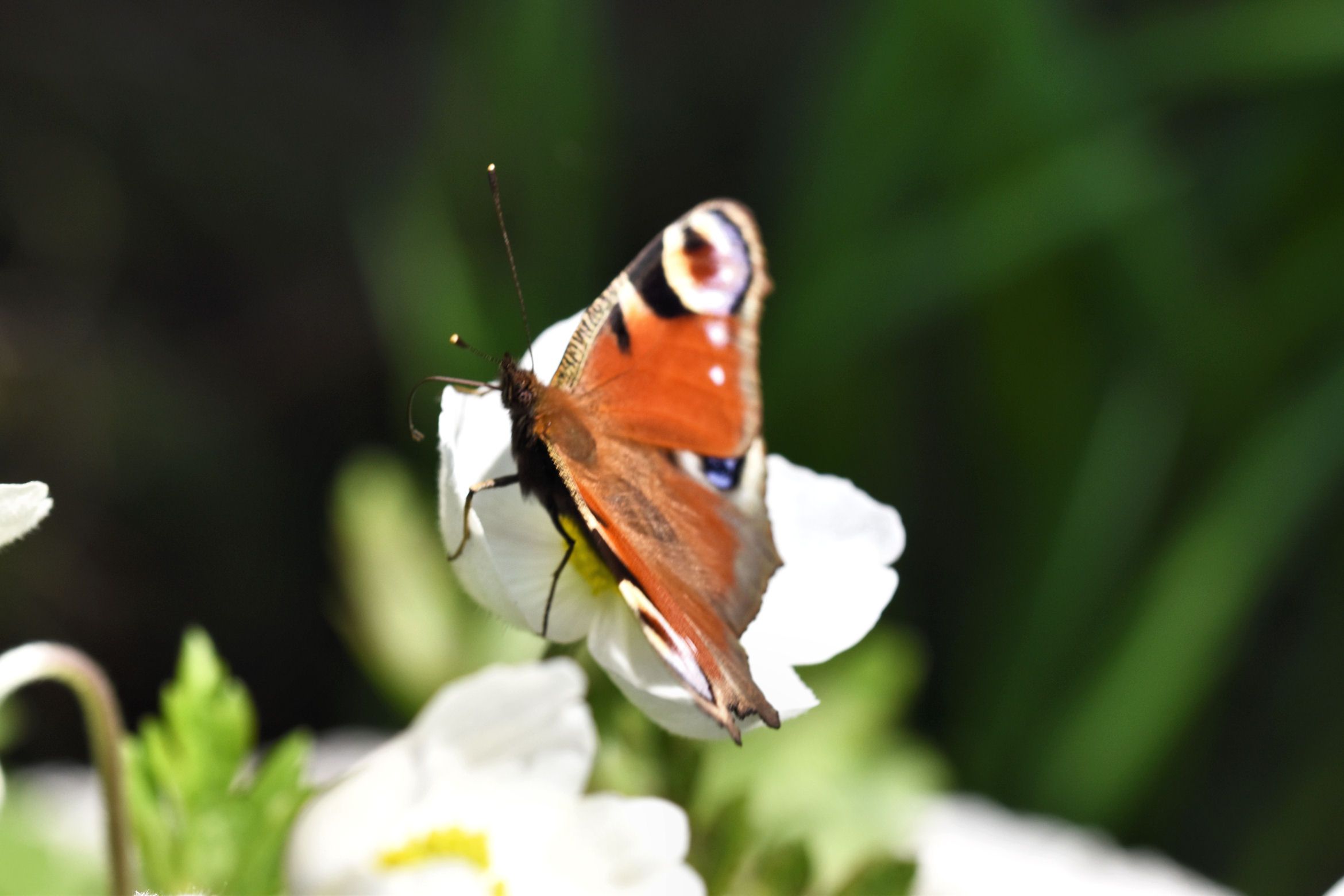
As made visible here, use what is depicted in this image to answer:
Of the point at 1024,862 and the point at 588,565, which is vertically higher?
the point at 588,565

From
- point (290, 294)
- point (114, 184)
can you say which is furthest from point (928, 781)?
point (114, 184)

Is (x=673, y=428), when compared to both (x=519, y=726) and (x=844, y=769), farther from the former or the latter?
(x=844, y=769)

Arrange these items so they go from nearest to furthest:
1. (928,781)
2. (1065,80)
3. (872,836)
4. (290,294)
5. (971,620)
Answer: (872,836), (928,781), (1065,80), (971,620), (290,294)

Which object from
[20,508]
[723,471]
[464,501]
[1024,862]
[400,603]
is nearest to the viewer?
[20,508]

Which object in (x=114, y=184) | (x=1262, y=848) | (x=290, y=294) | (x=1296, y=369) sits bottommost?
(x=1262, y=848)

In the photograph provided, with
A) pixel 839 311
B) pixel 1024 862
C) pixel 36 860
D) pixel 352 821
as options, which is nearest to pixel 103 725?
pixel 352 821

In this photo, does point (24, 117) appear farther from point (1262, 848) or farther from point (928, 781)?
point (1262, 848)

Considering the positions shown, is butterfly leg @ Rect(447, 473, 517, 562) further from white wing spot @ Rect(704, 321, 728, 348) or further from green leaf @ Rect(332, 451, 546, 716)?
green leaf @ Rect(332, 451, 546, 716)

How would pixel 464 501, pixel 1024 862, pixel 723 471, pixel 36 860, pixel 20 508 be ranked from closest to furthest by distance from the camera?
pixel 20 508 < pixel 464 501 < pixel 723 471 < pixel 36 860 < pixel 1024 862
